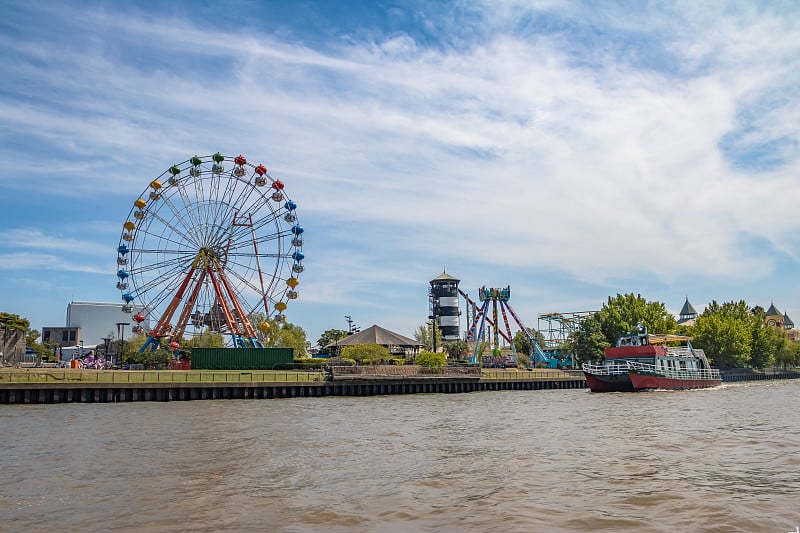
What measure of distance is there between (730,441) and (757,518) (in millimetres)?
12765

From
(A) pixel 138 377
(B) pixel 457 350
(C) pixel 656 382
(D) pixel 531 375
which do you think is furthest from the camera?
(B) pixel 457 350

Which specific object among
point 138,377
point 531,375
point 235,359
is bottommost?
point 531,375

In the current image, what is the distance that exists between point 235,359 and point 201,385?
18866 mm

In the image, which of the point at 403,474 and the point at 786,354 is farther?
the point at 786,354

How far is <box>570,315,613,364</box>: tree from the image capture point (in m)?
96.9

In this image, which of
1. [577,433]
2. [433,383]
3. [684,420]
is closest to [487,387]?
[433,383]

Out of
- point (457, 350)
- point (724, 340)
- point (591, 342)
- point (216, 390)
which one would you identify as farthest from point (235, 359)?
point (724, 340)

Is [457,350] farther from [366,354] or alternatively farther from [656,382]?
[656,382]

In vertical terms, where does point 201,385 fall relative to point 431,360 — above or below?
below

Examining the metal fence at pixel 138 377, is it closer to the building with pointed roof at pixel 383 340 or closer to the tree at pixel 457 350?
the building with pointed roof at pixel 383 340

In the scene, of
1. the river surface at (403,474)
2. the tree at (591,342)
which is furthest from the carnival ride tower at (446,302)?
the river surface at (403,474)

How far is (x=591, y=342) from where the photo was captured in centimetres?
9744

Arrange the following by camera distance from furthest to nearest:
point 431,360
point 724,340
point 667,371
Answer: point 724,340, point 431,360, point 667,371

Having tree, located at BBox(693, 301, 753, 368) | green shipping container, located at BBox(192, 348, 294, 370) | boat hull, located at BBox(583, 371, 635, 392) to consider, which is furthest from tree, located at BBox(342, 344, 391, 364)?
tree, located at BBox(693, 301, 753, 368)
